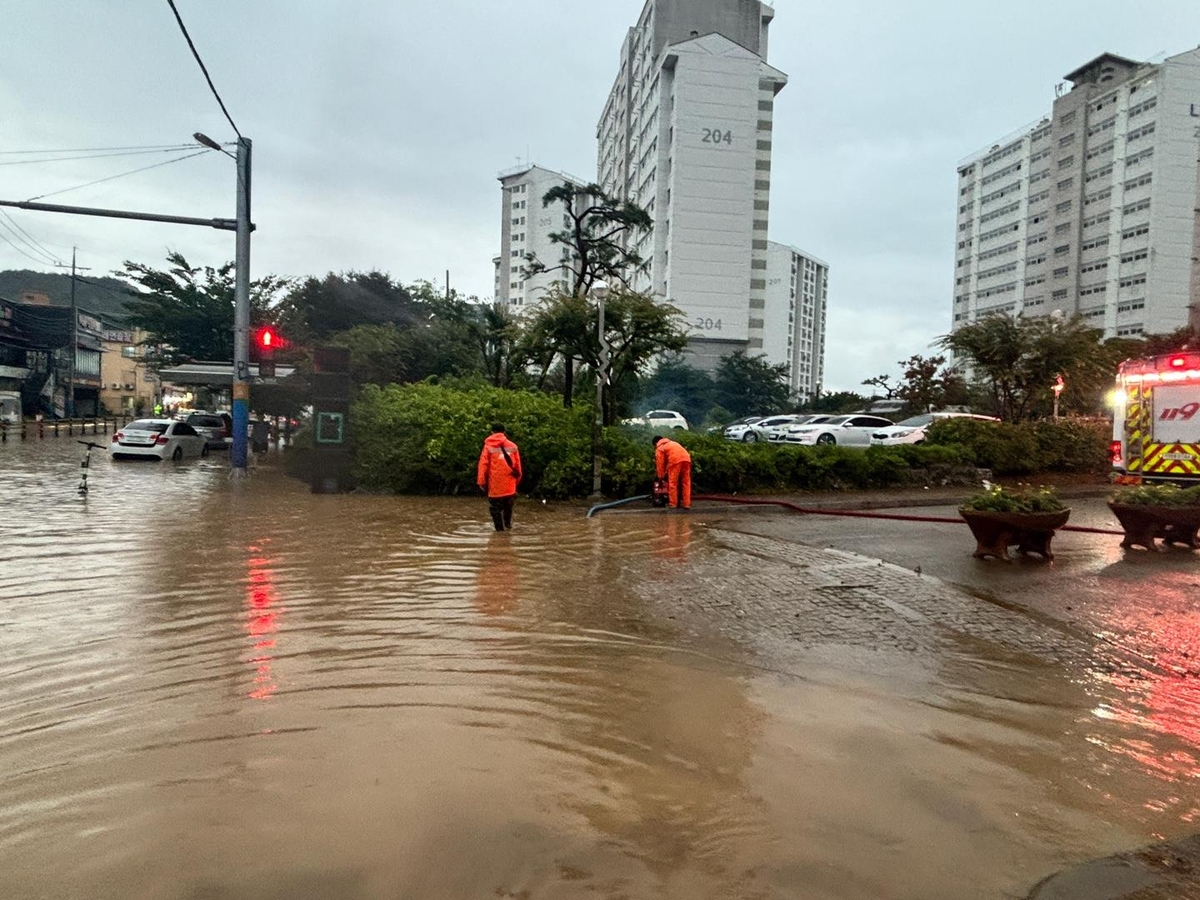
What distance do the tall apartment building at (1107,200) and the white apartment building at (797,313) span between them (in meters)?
37.5

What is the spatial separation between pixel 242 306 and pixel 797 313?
130 metres

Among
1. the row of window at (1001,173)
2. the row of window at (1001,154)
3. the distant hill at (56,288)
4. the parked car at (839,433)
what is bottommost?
the parked car at (839,433)

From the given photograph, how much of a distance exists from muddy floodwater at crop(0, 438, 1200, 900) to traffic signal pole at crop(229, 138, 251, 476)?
465 inches

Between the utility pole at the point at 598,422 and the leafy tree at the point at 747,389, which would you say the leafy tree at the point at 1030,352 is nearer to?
the utility pole at the point at 598,422

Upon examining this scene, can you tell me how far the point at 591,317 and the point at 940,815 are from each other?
16.1 meters

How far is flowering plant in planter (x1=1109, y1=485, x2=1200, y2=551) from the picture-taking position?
9.85 m

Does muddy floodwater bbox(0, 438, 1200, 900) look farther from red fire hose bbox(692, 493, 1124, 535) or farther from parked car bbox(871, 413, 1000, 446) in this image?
parked car bbox(871, 413, 1000, 446)

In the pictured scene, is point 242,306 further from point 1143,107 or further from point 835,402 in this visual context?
point 1143,107

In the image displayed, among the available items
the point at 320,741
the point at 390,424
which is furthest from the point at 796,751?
the point at 390,424

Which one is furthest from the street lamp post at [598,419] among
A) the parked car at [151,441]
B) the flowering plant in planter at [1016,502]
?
the parked car at [151,441]

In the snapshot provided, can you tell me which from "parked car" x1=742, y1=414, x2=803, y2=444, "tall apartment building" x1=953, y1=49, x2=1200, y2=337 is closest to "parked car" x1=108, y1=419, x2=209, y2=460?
"parked car" x1=742, y1=414, x2=803, y2=444

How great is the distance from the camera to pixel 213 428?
31.9 meters

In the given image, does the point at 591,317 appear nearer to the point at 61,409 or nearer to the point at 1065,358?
the point at 1065,358

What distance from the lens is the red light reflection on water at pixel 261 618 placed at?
192 inches
